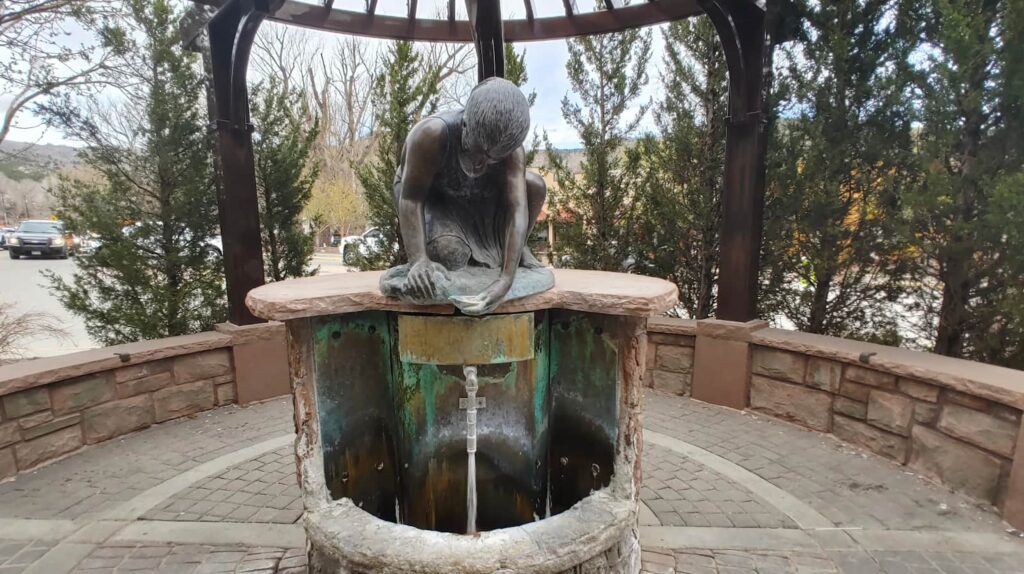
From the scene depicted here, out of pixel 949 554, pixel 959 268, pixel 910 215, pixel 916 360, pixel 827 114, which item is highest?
pixel 827 114

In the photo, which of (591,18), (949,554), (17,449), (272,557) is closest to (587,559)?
(272,557)

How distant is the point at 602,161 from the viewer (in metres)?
4.86

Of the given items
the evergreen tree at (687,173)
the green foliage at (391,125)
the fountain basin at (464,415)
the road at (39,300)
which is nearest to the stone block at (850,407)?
the evergreen tree at (687,173)

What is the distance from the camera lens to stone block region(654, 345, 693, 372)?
393cm

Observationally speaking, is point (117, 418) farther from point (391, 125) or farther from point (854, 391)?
point (854, 391)

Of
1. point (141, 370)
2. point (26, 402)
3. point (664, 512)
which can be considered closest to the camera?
point (664, 512)

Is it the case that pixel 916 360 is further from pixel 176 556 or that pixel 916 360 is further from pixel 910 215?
pixel 176 556

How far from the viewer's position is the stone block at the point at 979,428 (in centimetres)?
230

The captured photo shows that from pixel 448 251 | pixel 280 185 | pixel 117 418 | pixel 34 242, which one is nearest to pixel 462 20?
pixel 280 185

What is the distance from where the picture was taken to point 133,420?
3.31 m

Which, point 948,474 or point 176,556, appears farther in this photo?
point 948,474

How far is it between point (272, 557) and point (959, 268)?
4165 millimetres

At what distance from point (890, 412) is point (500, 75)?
3398 mm

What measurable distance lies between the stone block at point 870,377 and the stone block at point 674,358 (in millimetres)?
1108
